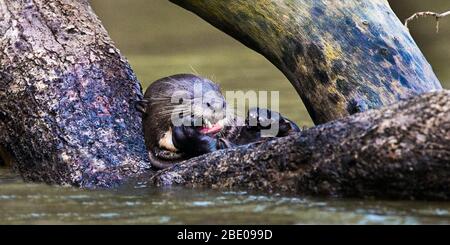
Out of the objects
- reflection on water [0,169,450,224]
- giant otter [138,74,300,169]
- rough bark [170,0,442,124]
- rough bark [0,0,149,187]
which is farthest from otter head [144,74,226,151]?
reflection on water [0,169,450,224]

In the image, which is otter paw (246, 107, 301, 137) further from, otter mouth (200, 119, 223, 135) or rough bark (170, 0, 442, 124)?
rough bark (170, 0, 442, 124)

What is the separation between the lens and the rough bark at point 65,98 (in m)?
6.52

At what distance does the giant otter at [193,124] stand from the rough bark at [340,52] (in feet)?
1.23

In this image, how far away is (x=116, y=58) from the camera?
282 inches

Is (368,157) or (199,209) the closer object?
(368,157)

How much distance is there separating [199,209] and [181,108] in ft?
5.71

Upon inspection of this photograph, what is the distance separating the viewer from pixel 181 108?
699cm

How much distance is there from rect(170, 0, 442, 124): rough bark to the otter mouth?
0.69m

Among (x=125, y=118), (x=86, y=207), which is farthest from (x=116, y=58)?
(x=86, y=207)

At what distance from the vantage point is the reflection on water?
16.3 ft

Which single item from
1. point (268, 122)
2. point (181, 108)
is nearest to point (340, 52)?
point (268, 122)

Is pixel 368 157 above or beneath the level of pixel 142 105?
beneath

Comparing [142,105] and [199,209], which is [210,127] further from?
[199,209]

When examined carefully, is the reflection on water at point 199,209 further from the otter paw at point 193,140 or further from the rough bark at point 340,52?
the rough bark at point 340,52
